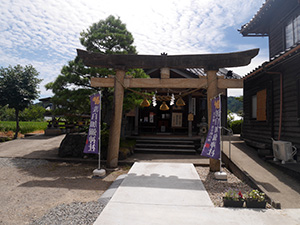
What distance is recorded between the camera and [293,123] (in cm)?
691

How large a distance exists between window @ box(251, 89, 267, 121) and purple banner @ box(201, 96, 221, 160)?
12.4 ft

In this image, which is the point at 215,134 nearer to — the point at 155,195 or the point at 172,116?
the point at 155,195

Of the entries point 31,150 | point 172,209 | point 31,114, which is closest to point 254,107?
point 172,209

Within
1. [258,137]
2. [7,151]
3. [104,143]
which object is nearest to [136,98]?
[104,143]

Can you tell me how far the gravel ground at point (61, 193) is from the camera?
12.4ft

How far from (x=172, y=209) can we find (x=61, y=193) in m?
3.10

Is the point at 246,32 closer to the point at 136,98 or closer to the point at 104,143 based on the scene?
the point at 136,98

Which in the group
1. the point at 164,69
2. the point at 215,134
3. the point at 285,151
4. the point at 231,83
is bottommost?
the point at 285,151

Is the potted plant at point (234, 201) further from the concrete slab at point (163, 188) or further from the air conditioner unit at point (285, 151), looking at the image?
the air conditioner unit at point (285, 151)

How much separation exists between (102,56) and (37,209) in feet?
18.2

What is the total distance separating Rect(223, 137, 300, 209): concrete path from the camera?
4449 mm

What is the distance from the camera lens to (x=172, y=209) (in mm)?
3906

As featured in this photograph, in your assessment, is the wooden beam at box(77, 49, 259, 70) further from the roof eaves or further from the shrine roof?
the shrine roof

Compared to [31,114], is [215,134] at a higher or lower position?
lower
